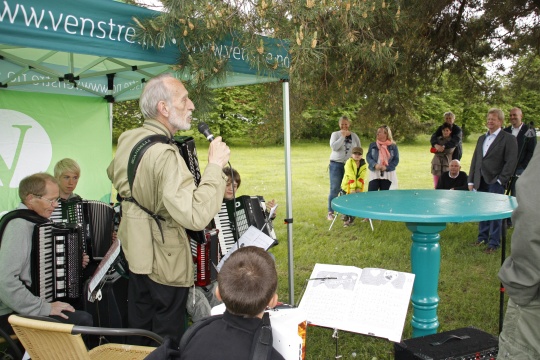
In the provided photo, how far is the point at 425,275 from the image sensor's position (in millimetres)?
3148

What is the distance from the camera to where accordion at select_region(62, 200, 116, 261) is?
12.1 feet

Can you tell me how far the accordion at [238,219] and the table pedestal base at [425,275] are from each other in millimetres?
1062

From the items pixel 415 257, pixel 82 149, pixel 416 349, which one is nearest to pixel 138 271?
pixel 416 349

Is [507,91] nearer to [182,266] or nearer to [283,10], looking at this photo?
[283,10]

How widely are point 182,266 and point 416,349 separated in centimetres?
129

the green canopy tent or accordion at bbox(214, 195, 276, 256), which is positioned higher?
the green canopy tent

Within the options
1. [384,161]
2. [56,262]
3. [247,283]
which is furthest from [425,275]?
[384,161]

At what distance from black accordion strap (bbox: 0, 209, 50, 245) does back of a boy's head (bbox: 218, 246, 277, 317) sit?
172cm

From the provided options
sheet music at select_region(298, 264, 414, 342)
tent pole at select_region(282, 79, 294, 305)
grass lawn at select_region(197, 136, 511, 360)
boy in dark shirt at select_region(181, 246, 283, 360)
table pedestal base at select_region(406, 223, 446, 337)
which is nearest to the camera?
boy in dark shirt at select_region(181, 246, 283, 360)

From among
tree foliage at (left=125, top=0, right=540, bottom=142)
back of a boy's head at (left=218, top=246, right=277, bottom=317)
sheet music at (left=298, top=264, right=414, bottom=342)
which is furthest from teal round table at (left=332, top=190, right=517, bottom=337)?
back of a boy's head at (left=218, top=246, right=277, bottom=317)

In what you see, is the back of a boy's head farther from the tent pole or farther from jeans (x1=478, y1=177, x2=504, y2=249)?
jeans (x1=478, y1=177, x2=504, y2=249)

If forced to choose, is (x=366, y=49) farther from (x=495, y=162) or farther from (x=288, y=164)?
(x=495, y=162)

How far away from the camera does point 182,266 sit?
2430 millimetres

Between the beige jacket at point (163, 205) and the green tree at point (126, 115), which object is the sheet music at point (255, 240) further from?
the green tree at point (126, 115)
